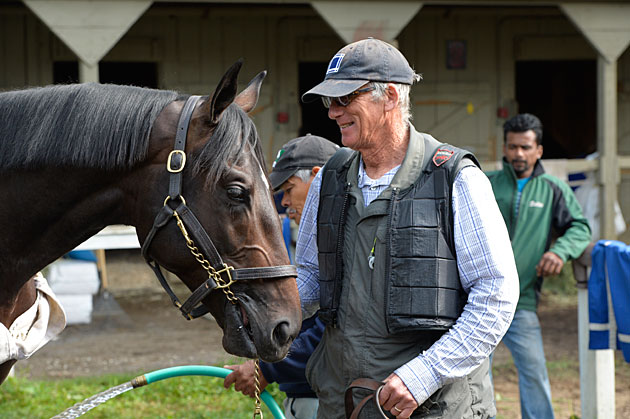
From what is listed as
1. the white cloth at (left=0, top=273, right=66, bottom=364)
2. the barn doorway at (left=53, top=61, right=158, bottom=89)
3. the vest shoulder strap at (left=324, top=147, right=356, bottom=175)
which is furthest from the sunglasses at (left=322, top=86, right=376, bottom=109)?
the barn doorway at (left=53, top=61, right=158, bottom=89)

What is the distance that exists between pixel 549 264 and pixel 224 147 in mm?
2957

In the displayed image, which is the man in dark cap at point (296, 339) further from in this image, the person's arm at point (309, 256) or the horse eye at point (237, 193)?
the horse eye at point (237, 193)

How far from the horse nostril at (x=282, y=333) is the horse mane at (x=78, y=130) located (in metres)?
0.65

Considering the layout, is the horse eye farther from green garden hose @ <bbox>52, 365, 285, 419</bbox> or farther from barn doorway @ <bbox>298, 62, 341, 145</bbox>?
barn doorway @ <bbox>298, 62, 341, 145</bbox>

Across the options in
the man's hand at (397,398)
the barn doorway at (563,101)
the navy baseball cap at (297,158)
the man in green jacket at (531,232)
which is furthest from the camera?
the barn doorway at (563,101)

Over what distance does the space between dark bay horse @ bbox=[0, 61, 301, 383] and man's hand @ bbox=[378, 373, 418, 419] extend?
32cm

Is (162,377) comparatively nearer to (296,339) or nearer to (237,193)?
(296,339)

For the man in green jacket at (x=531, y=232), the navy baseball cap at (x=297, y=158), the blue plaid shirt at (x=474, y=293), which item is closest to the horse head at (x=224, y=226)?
the blue plaid shirt at (x=474, y=293)

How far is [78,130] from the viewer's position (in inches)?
90.2

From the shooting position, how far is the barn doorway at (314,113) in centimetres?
1341

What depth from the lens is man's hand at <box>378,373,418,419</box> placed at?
85.3 inches

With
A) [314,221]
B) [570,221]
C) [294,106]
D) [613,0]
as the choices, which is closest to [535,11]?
[613,0]

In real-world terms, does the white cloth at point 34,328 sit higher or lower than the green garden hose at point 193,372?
higher

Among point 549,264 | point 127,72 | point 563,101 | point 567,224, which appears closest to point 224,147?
point 549,264
